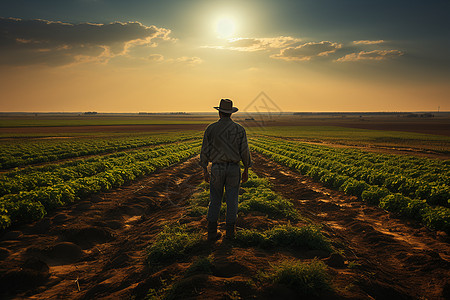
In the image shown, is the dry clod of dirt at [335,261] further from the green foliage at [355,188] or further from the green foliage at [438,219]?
the green foliage at [355,188]

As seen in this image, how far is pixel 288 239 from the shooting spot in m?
5.21

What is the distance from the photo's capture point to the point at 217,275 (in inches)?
151

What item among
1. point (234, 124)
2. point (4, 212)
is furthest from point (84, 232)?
point (234, 124)

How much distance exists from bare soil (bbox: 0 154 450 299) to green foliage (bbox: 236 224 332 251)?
281 millimetres

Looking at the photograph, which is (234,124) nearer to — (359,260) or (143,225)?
(359,260)

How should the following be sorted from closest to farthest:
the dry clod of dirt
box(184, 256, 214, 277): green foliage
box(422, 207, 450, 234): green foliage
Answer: box(184, 256, 214, 277): green foliage < the dry clod of dirt < box(422, 207, 450, 234): green foliage

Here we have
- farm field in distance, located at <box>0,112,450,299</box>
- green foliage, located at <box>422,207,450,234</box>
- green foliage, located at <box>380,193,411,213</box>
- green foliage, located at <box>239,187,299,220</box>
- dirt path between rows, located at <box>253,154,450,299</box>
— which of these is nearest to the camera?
farm field in distance, located at <box>0,112,450,299</box>

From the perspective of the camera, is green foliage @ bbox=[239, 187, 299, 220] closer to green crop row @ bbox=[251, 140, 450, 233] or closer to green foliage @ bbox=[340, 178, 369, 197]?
green crop row @ bbox=[251, 140, 450, 233]

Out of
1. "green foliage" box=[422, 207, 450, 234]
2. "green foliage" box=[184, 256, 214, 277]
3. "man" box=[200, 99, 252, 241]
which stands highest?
"man" box=[200, 99, 252, 241]

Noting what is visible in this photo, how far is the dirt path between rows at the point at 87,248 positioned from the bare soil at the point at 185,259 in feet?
0.06

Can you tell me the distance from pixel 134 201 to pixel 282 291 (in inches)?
306

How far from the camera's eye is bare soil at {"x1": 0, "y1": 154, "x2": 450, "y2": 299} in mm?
3723

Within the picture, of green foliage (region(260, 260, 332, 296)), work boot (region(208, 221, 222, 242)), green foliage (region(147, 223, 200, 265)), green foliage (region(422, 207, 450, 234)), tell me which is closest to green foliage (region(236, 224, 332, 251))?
work boot (region(208, 221, 222, 242))

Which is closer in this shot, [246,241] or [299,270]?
[299,270]
